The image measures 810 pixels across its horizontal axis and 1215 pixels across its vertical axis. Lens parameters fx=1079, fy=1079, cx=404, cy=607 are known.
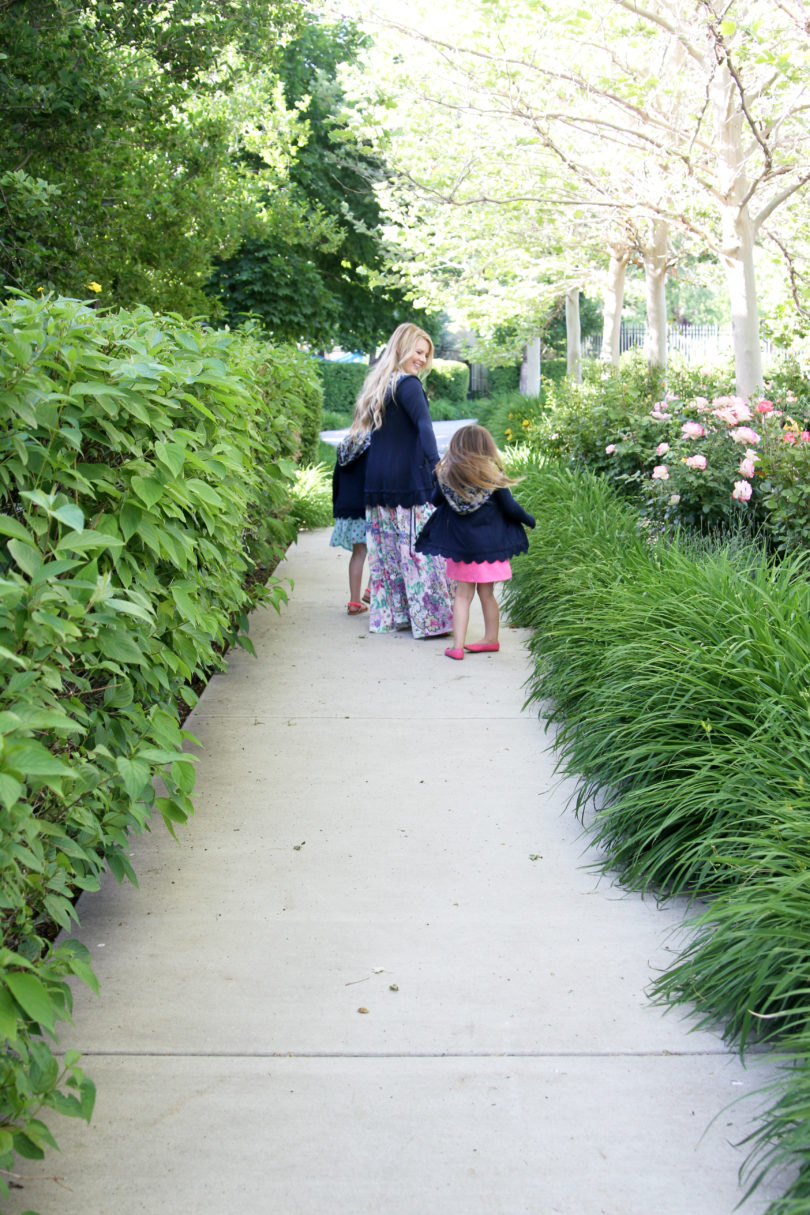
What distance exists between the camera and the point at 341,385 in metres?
33.0

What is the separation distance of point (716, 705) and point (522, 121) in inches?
237

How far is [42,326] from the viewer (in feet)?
9.78

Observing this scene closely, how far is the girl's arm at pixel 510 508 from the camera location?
6.11 meters

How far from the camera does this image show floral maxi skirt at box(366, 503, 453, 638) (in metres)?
6.65

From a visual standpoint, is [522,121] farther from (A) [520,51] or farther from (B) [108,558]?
(B) [108,558]

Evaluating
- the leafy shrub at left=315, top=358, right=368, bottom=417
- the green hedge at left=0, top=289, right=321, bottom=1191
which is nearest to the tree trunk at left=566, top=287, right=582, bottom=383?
the leafy shrub at left=315, top=358, right=368, bottom=417

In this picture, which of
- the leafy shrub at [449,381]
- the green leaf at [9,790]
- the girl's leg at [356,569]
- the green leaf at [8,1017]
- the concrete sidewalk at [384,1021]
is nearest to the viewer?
the green leaf at [9,790]

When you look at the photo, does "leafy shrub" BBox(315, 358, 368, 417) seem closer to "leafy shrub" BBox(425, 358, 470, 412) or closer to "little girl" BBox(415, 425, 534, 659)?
"leafy shrub" BBox(425, 358, 470, 412)

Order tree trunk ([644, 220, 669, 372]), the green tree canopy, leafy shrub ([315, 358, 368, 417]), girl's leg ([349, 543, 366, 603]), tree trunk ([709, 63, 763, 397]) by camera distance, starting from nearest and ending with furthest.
Result: girl's leg ([349, 543, 366, 603]) < tree trunk ([709, 63, 763, 397]) < tree trunk ([644, 220, 669, 372]) < the green tree canopy < leafy shrub ([315, 358, 368, 417])

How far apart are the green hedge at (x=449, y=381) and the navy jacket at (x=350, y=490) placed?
30034 millimetres

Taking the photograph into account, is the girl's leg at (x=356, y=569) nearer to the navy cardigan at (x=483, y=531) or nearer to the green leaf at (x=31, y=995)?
the navy cardigan at (x=483, y=531)

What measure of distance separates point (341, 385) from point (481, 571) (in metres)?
27.7

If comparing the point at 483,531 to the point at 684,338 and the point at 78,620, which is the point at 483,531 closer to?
the point at 78,620

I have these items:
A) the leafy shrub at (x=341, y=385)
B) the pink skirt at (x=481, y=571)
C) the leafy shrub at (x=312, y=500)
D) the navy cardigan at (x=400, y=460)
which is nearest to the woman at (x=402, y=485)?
the navy cardigan at (x=400, y=460)
